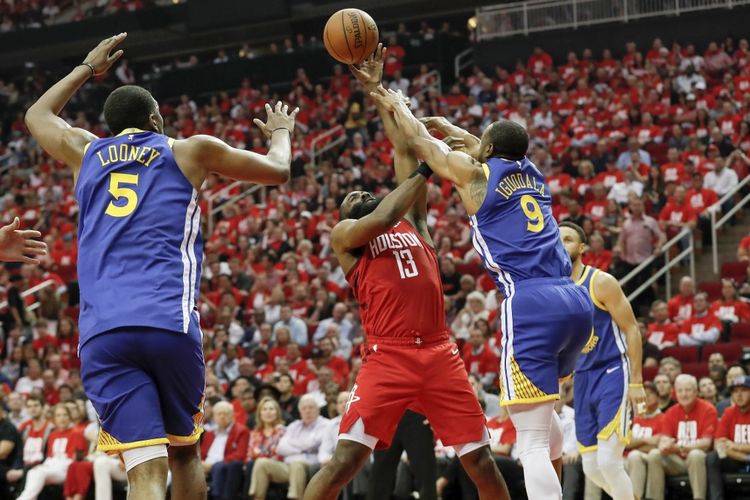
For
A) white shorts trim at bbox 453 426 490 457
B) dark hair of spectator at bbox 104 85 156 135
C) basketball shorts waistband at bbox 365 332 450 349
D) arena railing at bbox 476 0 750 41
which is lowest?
white shorts trim at bbox 453 426 490 457

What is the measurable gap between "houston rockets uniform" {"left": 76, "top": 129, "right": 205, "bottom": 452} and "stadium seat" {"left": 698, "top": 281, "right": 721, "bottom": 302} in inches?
421

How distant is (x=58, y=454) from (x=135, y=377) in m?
9.32

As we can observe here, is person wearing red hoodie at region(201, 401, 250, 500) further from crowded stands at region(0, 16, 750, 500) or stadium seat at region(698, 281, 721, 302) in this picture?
stadium seat at region(698, 281, 721, 302)

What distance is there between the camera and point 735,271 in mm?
14469

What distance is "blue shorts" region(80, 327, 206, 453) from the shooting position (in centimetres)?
462

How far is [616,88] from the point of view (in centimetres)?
2080

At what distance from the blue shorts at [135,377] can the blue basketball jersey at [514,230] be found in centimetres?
205

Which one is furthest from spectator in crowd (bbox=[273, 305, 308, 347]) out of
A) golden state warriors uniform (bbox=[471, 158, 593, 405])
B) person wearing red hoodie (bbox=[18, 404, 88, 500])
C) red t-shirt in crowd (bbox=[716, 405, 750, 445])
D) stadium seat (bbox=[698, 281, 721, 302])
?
golden state warriors uniform (bbox=[471, 158, 593, 405])

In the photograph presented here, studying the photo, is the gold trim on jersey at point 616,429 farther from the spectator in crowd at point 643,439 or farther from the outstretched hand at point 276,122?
the outstretched hand at point 276,122

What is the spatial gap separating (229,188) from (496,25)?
7.04 meters

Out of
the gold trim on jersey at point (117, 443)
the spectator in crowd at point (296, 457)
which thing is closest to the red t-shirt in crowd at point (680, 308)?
the spectator in crowd at point (296, 457)

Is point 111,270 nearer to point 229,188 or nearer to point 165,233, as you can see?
point 165,233

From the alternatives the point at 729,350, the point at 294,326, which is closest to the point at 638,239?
the point at 729,350

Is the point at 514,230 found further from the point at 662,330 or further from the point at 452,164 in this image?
the point at 662,330
